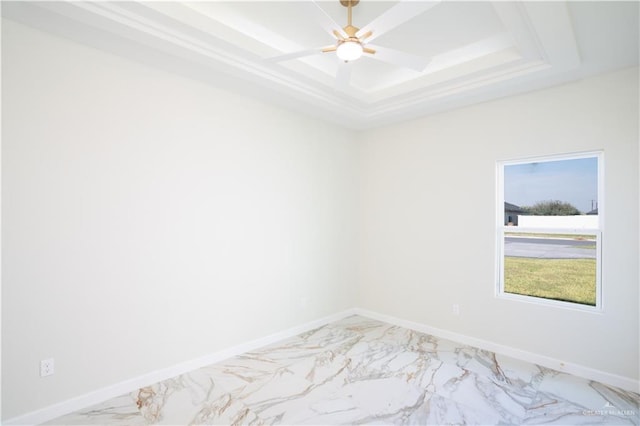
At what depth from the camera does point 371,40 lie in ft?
7.05

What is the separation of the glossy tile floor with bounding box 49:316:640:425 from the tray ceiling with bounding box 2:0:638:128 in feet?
8.34

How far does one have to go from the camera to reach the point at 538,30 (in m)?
2.29

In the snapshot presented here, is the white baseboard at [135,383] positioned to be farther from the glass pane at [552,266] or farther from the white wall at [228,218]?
the glass pane at [552,266]

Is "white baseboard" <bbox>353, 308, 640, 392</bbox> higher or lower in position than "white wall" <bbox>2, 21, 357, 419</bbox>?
lower

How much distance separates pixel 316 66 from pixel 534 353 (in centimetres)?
360

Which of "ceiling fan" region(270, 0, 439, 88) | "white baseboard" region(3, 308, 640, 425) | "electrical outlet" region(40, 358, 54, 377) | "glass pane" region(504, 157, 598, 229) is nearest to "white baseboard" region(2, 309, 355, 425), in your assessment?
"white baseboard" region(3, 308, 640, 425)

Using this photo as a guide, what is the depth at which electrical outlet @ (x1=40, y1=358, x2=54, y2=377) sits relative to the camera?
229cm

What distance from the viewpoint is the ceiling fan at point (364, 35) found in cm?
177

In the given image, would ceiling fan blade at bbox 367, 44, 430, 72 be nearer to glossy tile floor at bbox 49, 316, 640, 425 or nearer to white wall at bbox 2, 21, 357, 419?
white wall at bbox 2, 21, 357, 419

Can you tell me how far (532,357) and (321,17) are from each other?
354 centimetres

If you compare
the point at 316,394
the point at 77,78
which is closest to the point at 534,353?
the point at 316,394

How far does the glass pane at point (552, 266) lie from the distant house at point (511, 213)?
0.40 feet

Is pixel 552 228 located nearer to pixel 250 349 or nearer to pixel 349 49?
pixel 349 49

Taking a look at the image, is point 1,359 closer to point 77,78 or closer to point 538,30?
point 77,78
